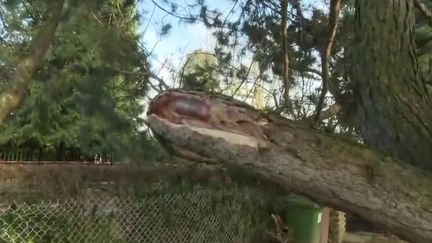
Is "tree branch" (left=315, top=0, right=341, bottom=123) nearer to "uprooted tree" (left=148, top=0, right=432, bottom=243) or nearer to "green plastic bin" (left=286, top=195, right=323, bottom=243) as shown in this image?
"green plastic bin" (left=286, top=195, right=323, bottom=243)

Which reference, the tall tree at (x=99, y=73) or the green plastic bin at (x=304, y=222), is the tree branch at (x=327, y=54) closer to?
the green plastic bin at (x=304, y=222)

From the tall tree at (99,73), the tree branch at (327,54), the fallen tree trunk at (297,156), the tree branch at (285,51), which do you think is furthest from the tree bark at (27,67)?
the fallen tree trunk at (297,156)

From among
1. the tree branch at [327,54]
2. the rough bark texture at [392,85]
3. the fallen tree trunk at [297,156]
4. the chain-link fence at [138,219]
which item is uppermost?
the tree branch at [327,54]

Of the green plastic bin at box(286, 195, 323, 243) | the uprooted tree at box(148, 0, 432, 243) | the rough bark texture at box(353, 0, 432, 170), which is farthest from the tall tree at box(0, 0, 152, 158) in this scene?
the uprooted tree at box(148, 0, 432, 243)

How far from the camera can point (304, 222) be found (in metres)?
7.62

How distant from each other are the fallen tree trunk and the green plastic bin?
4.30 meters

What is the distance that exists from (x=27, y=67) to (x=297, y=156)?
525 centimetres

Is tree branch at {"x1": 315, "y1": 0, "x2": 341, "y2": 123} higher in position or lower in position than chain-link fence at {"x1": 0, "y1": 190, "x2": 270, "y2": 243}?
higher

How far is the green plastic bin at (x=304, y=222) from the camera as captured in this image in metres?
7.54

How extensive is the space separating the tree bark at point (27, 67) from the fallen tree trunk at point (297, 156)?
4514 mm

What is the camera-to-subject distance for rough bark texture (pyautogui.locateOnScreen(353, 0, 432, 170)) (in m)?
3.56

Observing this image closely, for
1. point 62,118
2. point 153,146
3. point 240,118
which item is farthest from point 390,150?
point 62,118

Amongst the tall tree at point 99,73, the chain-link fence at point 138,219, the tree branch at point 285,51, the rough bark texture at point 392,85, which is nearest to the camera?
the rough bark texture at point 392,85

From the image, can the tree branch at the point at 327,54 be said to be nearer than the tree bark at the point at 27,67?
No
